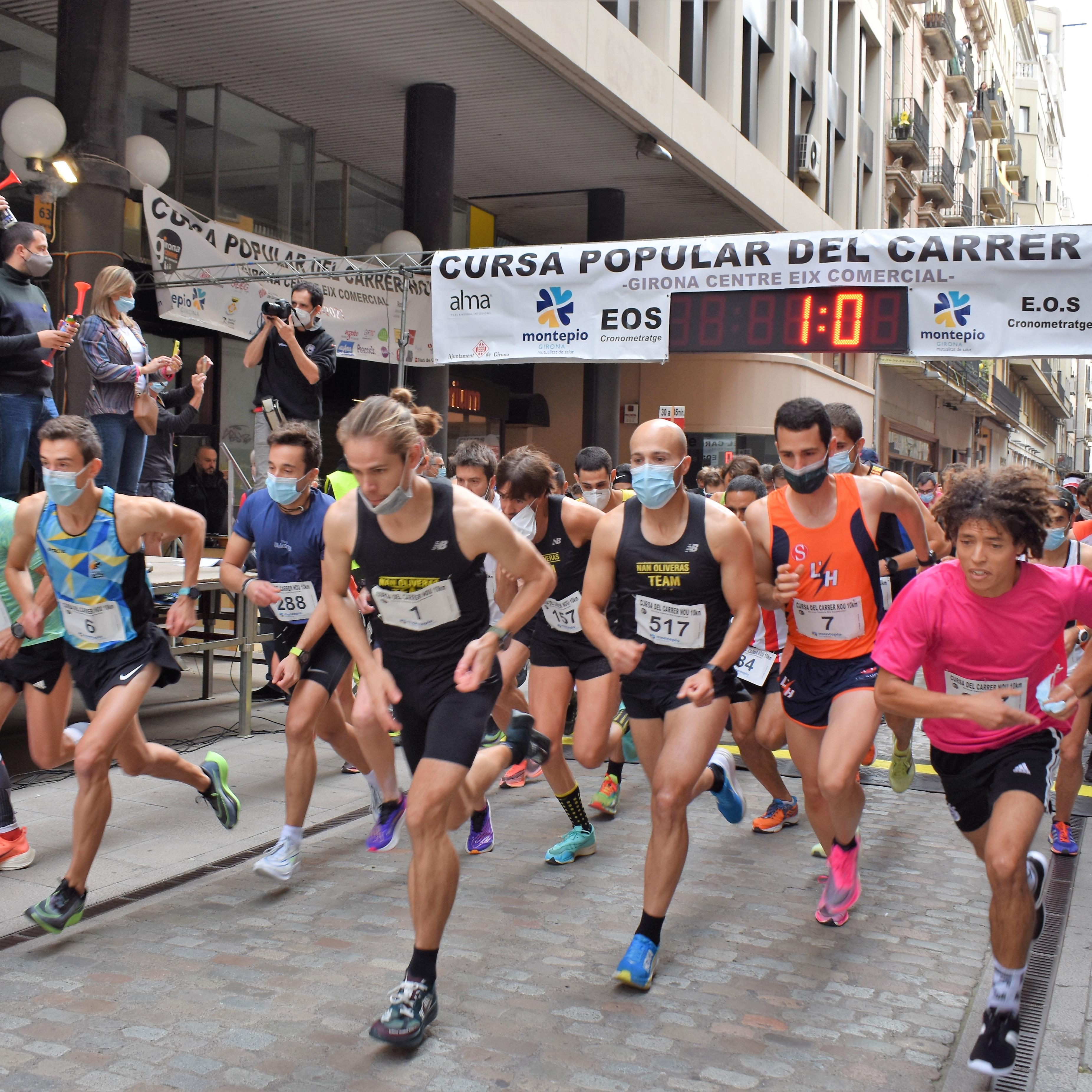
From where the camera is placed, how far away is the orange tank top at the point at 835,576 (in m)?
4.71

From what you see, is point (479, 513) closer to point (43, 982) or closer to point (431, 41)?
point (43, 982)

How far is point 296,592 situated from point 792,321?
5.19 metres

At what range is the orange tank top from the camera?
4.71 meters

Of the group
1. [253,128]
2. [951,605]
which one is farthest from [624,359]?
[253,128]

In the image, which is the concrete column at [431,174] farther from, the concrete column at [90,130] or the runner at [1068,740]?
the runner at [1068,740]

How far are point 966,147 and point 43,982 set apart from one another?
4991cm

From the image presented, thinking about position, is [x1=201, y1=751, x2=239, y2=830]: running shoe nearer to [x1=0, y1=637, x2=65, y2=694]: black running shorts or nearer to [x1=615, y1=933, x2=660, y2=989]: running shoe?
[x1=0, y1=637, x2=65, y2=694]: black running shorts

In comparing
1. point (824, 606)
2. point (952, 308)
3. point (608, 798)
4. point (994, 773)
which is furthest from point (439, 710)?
point (952, 308)

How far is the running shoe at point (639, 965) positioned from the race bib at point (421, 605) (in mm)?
1326

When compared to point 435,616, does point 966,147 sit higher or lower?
higher

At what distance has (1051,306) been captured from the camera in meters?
8.48

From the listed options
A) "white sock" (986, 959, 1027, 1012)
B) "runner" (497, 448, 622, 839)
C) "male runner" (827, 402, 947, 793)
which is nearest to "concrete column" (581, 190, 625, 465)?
"male runner" (827, 402, 947, 793)

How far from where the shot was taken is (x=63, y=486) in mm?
4629

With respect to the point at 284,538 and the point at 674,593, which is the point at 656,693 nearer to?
the point at 674,593
